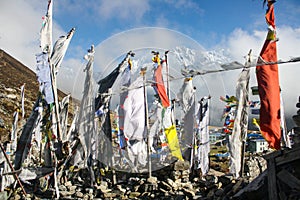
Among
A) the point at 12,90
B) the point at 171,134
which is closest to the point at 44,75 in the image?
the point at 171,134

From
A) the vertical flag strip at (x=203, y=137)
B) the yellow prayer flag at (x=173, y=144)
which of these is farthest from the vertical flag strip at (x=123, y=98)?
the vertical flag strip at (x=203, y=137)

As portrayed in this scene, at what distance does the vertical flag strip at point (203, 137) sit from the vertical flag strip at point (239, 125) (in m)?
3.54

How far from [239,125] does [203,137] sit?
444 cm

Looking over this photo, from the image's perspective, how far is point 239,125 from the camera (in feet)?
42.7

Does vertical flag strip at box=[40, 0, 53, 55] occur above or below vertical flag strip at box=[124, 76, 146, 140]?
above

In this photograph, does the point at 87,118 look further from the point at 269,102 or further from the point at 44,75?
the point at 269,102

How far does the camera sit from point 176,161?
16.5 metres

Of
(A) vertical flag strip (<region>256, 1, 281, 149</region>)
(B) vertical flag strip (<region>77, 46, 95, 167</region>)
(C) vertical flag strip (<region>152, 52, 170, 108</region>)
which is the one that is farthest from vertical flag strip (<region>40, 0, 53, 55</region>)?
(A) vertical flag strip (<region>256, 1, 281, 149</region>)

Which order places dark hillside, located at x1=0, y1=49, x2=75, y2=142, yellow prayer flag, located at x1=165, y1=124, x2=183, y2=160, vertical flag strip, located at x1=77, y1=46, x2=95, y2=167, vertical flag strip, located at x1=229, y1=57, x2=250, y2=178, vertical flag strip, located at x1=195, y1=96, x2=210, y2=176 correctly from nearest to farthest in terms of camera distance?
1. vertical flag strip, located at x1=229, y1=57, x2=250, y2=178
2. vertical flag strip, located at x1=77, y1=46, x2=95, y2=167
3. yellow prayer flag, located at x1=165, y1=124, x2=183, y2=160
4. vertical flag strip, located at x1=195, y1=96, x2=210, y2=176
5. dark hillside, located at x1=0, y1=49, x2=75, y2=142

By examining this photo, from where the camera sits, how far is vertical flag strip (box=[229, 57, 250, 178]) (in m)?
12.9

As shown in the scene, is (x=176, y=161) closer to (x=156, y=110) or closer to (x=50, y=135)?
(x=156, y=110)

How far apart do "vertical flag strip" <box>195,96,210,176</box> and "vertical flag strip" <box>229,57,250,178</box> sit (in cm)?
354

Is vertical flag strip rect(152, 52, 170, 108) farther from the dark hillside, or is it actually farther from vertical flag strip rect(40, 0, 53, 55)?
the dark hillside

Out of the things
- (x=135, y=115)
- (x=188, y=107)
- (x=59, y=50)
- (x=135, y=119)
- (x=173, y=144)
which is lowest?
(x=173, y=144)
